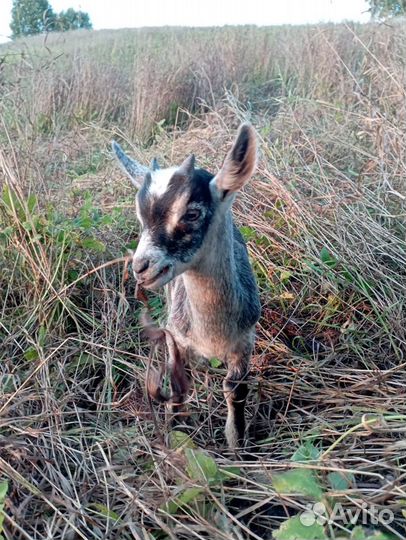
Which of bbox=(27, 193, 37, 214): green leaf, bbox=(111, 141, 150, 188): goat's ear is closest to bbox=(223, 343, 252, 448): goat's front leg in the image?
bbox=(111, 141, 150, 188): goat's ear

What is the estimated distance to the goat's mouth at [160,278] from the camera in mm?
1705

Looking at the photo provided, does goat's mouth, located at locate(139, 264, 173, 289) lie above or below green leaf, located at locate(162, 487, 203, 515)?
above

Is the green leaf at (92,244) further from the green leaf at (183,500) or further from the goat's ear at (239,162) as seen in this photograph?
the green leaf at (183,500)

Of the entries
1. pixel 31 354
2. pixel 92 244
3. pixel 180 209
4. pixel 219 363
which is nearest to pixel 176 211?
pixel 180 209

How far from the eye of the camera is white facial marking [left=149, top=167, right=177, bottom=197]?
1.82m

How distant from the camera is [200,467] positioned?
174 centimetres

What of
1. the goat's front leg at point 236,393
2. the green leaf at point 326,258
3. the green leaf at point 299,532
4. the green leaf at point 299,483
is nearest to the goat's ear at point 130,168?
the goat's front leg at point 236,393

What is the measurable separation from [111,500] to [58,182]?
2228 millimetres

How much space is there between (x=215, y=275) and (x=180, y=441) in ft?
1.90

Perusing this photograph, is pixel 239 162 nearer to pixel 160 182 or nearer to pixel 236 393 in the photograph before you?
pixel 160 182

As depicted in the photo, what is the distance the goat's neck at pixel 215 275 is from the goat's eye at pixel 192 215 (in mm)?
119

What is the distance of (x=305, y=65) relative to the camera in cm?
591

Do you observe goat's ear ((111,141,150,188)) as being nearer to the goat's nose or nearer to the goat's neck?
the goat's neck

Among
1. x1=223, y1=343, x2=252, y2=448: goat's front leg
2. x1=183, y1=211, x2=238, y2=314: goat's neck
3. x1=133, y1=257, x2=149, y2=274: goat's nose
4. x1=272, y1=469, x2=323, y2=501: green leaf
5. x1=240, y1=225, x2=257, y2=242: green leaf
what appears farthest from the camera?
x1=240, y1=225, x2=257, y2=242: green leaf
